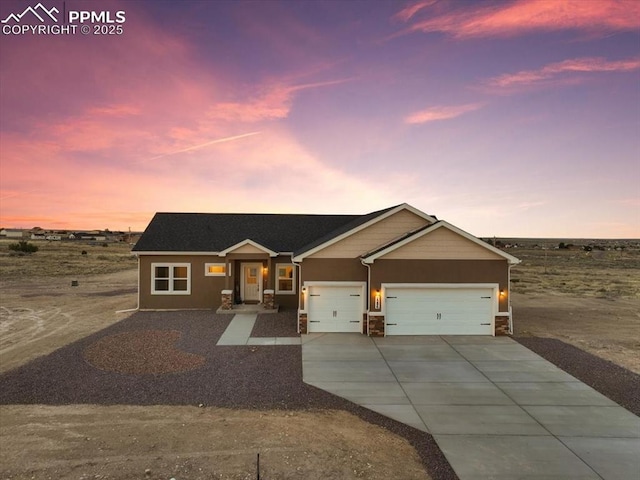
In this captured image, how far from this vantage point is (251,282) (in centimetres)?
2016

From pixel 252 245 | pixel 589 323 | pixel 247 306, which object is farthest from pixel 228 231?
pixel 589 323

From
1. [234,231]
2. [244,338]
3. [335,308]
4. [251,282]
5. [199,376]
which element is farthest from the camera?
[234,231]

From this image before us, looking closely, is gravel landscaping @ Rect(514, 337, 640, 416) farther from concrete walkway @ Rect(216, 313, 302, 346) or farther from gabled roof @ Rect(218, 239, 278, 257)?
gabled roof @ Rect(218, 239, 278, 257)

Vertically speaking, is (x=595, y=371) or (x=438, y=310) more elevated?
(x=438, y=310)

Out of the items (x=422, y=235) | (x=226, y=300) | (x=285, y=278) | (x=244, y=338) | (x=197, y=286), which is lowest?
(x=244, y=338)

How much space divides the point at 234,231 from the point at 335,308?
30.6ft

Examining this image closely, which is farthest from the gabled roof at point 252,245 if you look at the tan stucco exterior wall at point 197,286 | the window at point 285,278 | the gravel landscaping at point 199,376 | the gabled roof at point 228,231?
the gravel landscaping at point 199,376

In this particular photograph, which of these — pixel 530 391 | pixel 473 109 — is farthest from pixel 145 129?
pixel 530 391

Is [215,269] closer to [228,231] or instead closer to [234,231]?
[228,231]

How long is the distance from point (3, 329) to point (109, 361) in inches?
296

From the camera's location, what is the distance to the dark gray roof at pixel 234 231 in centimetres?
1892

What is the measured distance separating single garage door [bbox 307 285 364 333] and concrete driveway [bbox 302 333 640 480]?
155 cm

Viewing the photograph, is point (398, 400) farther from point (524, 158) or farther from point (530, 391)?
point (524, 158)

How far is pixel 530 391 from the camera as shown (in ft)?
28.2
